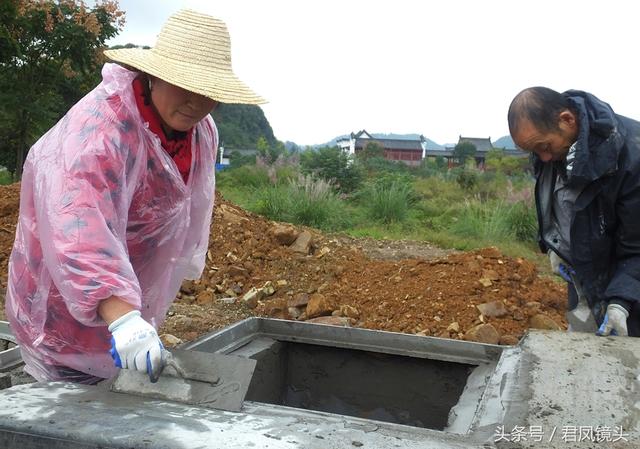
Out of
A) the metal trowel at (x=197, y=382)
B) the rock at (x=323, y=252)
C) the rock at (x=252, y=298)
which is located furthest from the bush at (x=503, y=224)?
the metal trowel at (x=197, y=382)

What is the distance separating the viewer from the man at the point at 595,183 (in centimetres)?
213

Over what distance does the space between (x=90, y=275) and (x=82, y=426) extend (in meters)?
0.34

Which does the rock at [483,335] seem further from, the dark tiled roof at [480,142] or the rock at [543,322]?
the dark tiled roof at [480,142]

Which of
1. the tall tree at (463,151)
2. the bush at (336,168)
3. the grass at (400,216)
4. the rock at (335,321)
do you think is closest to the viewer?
the rock at (335,321)

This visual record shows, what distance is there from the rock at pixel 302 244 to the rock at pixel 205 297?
1.18 meters

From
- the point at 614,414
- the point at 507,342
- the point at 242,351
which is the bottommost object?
the point at 507,342

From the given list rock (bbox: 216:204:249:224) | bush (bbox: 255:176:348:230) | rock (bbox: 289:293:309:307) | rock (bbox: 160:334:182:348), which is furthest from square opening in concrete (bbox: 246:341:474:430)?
bush (bbox: 255:176:348:230)

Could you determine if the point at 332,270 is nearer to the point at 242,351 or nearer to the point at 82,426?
the point at 242,351

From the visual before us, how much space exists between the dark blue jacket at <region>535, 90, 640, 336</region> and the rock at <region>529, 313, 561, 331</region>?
6.31 ft

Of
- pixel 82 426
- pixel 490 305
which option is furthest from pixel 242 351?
pixel 490 305

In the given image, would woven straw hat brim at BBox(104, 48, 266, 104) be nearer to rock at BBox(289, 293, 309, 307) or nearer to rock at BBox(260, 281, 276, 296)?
rock at BBox(289, 293, 309, 307)

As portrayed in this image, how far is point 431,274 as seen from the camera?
17.4 feet

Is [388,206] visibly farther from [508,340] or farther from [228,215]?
[508,340]

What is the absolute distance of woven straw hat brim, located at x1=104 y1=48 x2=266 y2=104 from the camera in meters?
1.53
